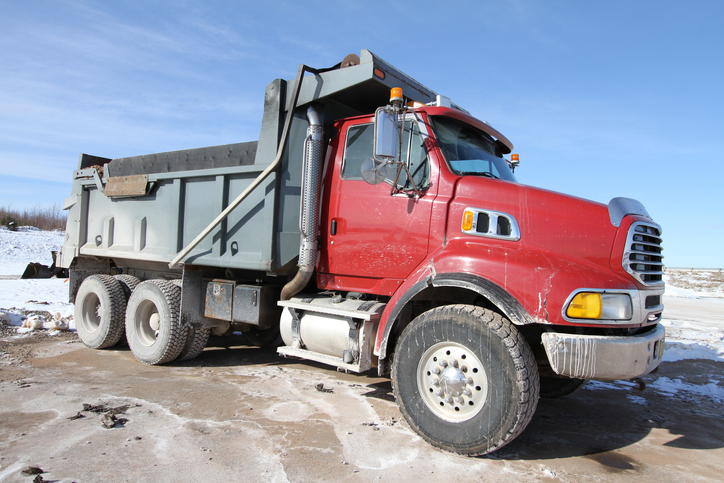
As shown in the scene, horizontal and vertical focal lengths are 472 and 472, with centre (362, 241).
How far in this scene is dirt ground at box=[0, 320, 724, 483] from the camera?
3232 mm

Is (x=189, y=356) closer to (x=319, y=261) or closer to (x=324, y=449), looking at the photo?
(x=319, y=261)

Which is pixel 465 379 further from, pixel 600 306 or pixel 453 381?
pixel 600 306

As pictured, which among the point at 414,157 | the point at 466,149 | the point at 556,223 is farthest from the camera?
Answer: the point at 466,149

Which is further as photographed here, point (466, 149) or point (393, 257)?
point (466, 149)

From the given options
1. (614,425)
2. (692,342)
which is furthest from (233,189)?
(692,342)

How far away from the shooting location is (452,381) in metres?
3.57

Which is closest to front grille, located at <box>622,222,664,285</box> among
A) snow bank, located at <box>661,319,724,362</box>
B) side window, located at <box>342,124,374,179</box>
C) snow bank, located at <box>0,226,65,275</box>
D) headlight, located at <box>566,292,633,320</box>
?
headlight, located at <box>566,292,633,320</box>

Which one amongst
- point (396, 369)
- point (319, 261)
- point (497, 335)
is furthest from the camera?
point (319, 261)

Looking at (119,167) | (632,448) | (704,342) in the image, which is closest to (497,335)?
(632,448)

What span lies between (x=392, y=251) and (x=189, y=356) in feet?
11.8

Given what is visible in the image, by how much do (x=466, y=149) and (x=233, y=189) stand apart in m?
2.76

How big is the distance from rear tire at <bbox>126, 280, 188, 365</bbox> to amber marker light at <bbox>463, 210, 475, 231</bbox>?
156 inches

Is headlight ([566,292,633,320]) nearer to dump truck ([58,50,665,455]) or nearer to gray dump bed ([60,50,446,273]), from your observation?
dump truck ([58,50,665,455])

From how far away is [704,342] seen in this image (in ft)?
27.9
